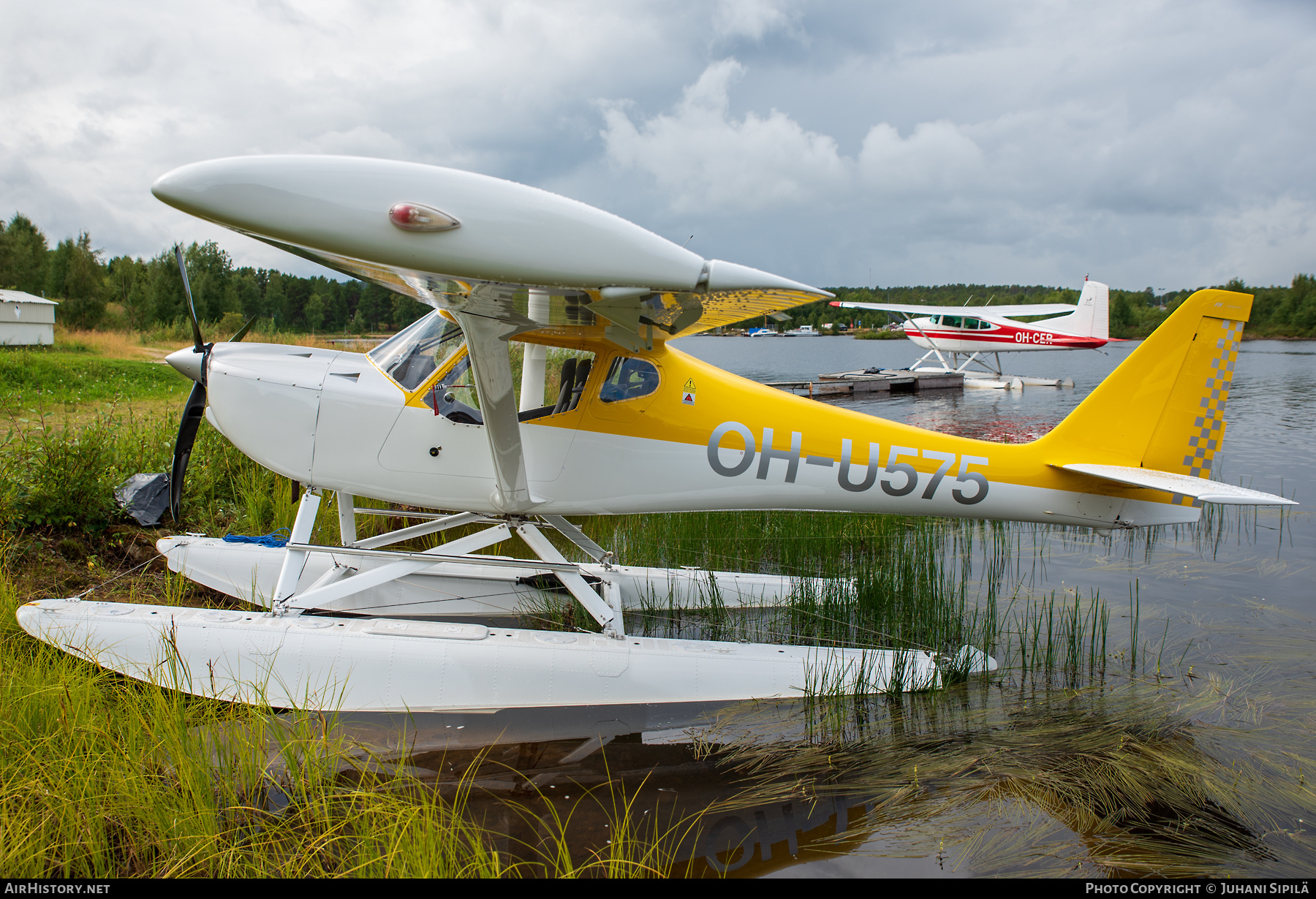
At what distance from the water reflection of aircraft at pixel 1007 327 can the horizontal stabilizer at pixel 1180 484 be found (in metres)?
26.0

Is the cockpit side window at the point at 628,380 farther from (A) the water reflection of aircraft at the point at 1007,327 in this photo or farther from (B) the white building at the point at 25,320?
(A) the water reflection of aircraft at the point at 1007,327

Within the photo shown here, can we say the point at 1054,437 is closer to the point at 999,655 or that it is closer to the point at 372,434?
the point at 999,655

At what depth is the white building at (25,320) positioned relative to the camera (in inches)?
894

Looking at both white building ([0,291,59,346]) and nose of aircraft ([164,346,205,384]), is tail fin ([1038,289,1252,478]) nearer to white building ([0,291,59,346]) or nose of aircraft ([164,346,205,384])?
nose of aircraft ([164,346,205,384])

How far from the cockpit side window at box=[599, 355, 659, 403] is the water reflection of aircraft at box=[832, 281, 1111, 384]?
2709 centimetres

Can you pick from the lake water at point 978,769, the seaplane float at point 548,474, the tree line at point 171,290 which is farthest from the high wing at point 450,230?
the tree line at point 171,290

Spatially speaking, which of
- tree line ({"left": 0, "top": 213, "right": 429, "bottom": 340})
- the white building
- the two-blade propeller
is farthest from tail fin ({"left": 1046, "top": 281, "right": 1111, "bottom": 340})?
the white building

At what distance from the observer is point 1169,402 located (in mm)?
4922

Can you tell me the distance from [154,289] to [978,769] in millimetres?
55735

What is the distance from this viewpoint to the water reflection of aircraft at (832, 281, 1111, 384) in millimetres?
31469

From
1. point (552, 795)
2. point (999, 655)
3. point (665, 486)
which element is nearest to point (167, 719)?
point (552, 795)

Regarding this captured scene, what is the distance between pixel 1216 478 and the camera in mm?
10953

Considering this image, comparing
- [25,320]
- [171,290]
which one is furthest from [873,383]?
[171,290]
